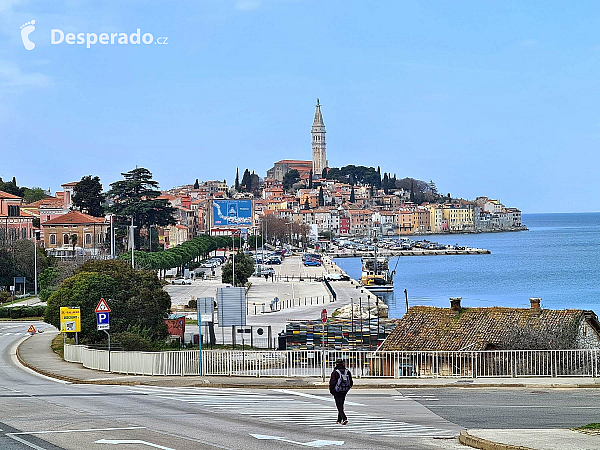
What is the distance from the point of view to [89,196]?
13788cm

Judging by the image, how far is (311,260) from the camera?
165m

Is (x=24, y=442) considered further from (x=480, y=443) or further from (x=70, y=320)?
(x=70, y=320)

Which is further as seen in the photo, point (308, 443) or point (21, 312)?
point (21, 312)

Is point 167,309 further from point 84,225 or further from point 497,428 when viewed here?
point 84,225

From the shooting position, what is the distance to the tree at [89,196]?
13788cm

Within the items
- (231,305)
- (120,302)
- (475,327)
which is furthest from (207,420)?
(120,302)

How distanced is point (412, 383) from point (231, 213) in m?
104

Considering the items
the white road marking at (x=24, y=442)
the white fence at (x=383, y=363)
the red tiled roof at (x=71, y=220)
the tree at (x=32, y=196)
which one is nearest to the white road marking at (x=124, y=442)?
the white road marking at (x=24, y=442)

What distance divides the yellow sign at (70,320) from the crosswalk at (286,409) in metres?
7.99

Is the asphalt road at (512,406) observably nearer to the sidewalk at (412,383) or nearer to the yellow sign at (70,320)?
the sidewalk at (412,383)

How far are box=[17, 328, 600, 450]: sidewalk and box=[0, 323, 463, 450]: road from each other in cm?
62

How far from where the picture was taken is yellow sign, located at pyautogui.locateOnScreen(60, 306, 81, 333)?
104 ft

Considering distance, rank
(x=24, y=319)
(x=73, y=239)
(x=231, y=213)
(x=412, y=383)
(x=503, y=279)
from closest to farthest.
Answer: (x=412, y=383)
(x=24, y=319)
(x=73, y=239)
(x=231, y=213)
(x=503, y=279)

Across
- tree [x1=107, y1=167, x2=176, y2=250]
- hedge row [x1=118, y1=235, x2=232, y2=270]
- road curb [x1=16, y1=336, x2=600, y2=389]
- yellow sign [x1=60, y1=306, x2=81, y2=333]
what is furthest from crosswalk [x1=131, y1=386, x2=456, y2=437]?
tree [x1=107, y1=167, x2=176, y2=250]
